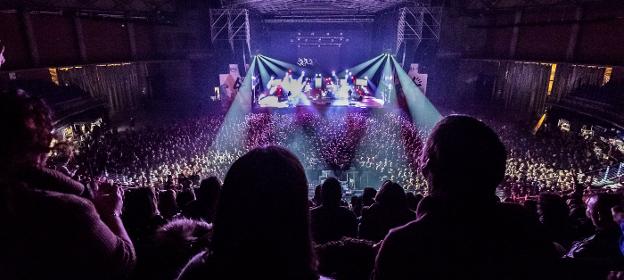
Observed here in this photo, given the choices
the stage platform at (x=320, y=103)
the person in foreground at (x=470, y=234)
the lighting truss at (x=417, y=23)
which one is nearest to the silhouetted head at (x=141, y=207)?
the person in foreground at (x=470, y=234)

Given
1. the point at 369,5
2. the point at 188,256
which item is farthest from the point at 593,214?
the point at 369,5

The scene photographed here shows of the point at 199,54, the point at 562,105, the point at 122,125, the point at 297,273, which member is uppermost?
the point at 199,54

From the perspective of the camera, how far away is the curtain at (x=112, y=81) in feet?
55.8

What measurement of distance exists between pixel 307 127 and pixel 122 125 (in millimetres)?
10195

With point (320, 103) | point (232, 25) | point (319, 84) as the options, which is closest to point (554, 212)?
point (320, 103)

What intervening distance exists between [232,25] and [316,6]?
515 cm

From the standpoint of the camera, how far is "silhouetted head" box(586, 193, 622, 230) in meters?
2.91

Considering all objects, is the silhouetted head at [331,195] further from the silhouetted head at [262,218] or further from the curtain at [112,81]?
the curtain at [112,81]

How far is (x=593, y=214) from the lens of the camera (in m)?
3.05

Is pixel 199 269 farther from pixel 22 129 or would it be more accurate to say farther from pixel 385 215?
pixel 385 215

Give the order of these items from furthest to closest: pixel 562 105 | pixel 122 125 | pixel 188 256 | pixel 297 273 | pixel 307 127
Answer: pixel 122 125
pixel 562 105
pixel 307 127
pixel 188 256
pixel 297 273

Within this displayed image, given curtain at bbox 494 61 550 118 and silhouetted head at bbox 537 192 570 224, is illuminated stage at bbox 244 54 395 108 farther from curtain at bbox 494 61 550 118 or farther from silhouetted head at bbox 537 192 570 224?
silhouetted head at bbox 537 192 570 224

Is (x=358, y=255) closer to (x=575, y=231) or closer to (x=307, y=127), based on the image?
(x=575, y=231)

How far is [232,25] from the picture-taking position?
65.2 feet
